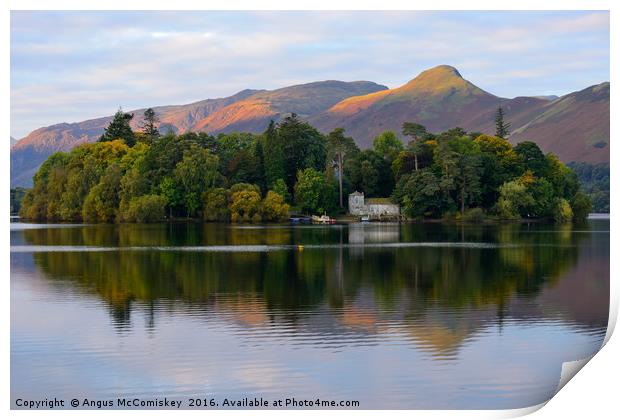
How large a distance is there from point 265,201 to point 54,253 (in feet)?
148

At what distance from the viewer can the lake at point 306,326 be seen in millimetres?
14469

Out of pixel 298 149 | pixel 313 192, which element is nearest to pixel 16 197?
pixel 298 149

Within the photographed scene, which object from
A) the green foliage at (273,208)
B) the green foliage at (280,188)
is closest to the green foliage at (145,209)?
the green foliage at (273,208)

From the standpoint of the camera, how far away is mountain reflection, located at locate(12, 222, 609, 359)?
20.5 m

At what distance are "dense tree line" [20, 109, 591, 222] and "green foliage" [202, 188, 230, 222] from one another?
4.5 inches

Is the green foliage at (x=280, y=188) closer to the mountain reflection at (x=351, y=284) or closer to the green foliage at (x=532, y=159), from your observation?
the green foliage at (x=532, y=159)

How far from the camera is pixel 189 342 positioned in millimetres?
17672

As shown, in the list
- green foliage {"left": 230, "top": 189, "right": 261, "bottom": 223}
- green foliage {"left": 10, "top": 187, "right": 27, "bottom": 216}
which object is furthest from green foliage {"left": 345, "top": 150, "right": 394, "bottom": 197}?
green foliage {"left": 10, "top": 187, "right": 27, "bottom": 216}

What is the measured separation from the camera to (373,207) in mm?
90562

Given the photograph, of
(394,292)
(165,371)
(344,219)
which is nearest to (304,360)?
(165,371)

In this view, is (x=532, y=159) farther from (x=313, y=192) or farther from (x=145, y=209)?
(x=145, y=209)

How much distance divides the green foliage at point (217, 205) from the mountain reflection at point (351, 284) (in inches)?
1380

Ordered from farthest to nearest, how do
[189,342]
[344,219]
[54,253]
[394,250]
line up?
1. [344,219]
2. [394,250]
3. [54,253]
4. [189,342]

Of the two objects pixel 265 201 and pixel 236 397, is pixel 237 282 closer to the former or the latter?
pixel 236 397
